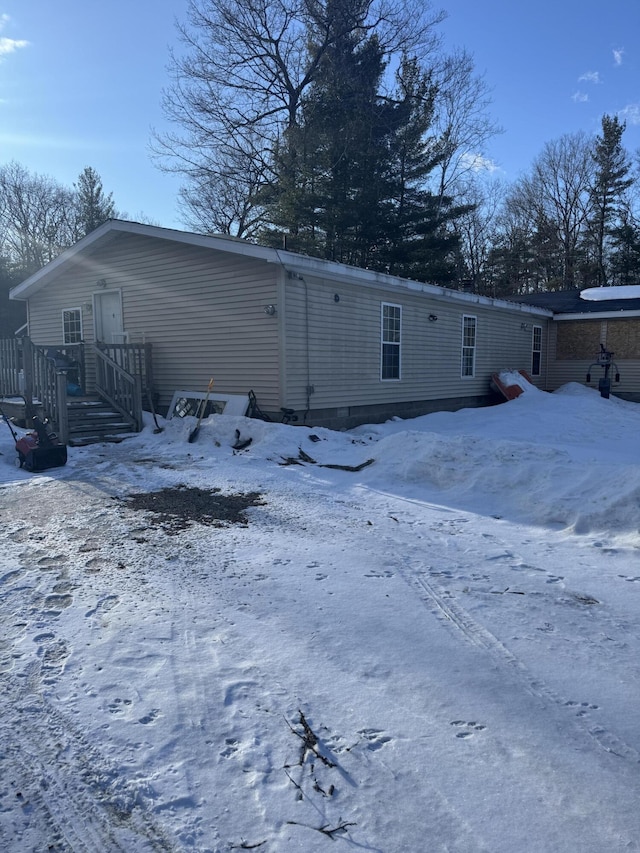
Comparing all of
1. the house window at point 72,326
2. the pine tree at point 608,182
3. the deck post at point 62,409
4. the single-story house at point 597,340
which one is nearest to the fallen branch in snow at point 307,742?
the deck post at point 62,409

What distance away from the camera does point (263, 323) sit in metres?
10.4

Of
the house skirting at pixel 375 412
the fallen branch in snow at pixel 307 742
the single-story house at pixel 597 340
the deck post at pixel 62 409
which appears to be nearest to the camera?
the fallen branch in snow at pixel 307 742

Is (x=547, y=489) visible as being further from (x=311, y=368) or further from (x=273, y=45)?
(x=273, y=45)

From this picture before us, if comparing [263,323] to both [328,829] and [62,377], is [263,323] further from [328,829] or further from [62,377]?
[328,829]

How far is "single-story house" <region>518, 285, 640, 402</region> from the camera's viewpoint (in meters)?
18.0

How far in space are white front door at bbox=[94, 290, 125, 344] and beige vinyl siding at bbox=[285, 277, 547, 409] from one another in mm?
4869

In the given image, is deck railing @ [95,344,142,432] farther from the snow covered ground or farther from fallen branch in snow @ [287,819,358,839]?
fallen branch in snow @ [287,819,358,839]

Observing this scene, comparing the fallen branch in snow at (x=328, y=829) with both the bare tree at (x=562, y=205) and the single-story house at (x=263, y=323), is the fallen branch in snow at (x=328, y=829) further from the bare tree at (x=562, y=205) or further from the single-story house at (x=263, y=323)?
the bare tree at (x=562, y=205)

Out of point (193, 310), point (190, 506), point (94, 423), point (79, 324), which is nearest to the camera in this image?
point (190, 506)

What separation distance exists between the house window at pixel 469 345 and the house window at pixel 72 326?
31.5 feet

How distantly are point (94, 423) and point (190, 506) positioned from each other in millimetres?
4974

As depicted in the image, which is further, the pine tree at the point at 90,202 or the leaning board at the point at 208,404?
the pine tree at the point at 90,202

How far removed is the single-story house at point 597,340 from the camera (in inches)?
708

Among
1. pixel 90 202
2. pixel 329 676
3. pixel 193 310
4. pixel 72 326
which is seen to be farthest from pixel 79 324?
pixel 90 202
